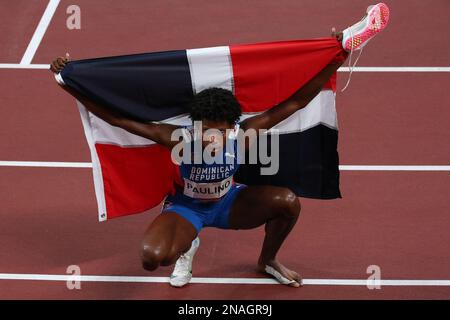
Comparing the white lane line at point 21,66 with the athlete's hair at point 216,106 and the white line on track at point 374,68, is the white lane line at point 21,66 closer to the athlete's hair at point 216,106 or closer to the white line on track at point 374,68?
the white line on track at point 374,68

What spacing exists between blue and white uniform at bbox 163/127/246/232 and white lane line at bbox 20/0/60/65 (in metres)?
3.83

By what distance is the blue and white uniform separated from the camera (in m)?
5.95

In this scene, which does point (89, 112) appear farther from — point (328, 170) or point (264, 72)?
point (328, 170)

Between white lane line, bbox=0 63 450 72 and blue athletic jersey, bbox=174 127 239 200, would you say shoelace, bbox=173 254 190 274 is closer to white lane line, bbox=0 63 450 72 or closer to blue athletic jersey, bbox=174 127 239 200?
blue athletic jersey, bbox=174 127 239 200

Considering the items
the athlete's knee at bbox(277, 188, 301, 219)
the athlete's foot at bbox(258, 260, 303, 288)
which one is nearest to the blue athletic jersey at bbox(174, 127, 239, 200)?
the athlete's knee at bbox(277, 188, 301, 219)

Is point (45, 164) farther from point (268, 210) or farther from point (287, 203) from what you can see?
point (287, 203)

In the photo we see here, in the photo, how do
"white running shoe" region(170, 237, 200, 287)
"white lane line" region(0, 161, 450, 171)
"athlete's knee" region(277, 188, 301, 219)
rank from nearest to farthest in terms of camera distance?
1. "athlete's knee" region(277, 188, 301, 219)
2. "white running shoe" region(170, 237, 200, 287)
3. "white lane line" region(0, 161, 450, 171)

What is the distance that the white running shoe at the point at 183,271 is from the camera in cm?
630

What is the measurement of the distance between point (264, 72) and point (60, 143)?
2.69 metres

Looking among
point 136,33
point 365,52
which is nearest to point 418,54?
point 365,52

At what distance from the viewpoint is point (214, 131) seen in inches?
226

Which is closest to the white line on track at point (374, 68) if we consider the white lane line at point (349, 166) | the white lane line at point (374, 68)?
the white lane line at point (374, 68)

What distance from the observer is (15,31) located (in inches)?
394

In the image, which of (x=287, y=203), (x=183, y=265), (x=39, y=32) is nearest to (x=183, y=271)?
(x=183, y=265)
